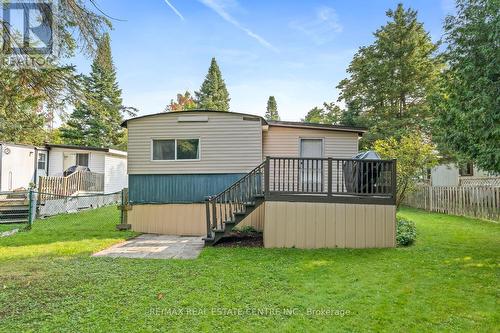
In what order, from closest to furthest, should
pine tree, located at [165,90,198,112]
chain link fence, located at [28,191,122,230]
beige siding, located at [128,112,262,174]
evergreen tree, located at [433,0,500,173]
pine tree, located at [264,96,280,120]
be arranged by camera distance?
evergreen tree, located at [433,0,500,173] < beige siding, located at [128,112,262,174] < chain link fence, located at [28,191,122,230] < pine tree, located at [165,90,198,112] < pine tree, located at [264,96,280,120]

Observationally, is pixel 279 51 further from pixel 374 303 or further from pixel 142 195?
pixel 374 303

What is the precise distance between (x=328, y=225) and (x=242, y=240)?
234cm

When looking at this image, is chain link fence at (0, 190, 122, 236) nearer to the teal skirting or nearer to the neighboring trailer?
the teal skirting

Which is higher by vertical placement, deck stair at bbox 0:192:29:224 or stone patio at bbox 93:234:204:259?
deck stair at bbox 0:192:29:224

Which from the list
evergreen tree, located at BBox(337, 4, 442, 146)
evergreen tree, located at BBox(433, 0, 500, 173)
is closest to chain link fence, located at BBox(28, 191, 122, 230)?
evergreen tree, located at BBox(433, 0, 500, 173)

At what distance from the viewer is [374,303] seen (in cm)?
390

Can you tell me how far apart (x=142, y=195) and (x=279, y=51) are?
27.3 feet

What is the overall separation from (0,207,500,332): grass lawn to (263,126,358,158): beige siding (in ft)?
13.9

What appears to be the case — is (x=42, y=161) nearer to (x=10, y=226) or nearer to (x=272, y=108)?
(x=10, y=226)

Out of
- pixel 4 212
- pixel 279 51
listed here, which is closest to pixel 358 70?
pixel 279 51

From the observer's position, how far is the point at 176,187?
9.88 metres

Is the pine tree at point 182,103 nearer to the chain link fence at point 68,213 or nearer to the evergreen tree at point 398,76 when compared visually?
the evergreen tree at point 398,76

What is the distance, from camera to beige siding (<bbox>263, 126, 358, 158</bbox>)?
1039 centimetres

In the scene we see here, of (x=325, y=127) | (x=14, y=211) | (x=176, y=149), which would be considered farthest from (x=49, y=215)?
(x=325, y=127)
